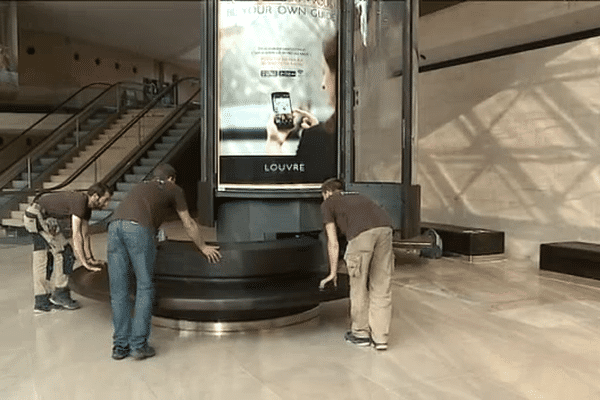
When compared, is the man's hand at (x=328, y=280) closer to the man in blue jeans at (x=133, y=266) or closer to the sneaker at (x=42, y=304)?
the man in blue jeans at (x=133, y=266)

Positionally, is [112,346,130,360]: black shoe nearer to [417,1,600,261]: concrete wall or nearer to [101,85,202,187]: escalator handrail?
[417,1,600,261]: concrete wall

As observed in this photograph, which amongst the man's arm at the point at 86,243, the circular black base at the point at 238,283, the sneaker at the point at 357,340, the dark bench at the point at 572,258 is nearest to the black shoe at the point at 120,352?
the circular black base at the point at 238,283

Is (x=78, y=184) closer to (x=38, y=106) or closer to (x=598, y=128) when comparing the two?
(x=38, y=106)

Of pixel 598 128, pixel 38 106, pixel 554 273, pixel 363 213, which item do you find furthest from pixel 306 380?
pixel 38 106

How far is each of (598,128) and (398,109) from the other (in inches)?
159

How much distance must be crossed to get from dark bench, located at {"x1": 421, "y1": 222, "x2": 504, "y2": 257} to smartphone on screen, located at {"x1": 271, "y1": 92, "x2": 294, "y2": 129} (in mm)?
5466

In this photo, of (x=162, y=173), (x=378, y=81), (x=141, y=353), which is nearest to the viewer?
(x=141, y=353)

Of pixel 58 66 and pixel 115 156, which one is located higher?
pixel 58 66

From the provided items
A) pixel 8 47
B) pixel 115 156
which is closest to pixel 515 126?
pixel 115 156

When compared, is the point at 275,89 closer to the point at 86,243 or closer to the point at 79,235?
the point at 79,235

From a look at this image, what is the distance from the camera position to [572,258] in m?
9.20

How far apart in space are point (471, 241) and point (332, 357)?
623 cm

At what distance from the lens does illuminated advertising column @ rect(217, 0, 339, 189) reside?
6.28m

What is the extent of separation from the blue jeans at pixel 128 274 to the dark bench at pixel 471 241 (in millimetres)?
7017
